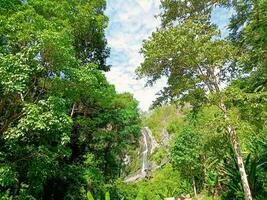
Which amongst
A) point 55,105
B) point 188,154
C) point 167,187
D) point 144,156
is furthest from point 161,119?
point 55,105

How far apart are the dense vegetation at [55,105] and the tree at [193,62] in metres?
2.27

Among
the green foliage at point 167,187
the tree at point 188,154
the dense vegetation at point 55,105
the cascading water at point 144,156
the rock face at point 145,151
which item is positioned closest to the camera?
the dense vegetation at point 55,105

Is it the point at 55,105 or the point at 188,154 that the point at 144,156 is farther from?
the point at 55,105

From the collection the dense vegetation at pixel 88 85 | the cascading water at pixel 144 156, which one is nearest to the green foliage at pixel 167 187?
the dense vegetation at pixel 88 85

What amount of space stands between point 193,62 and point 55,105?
14.8ft

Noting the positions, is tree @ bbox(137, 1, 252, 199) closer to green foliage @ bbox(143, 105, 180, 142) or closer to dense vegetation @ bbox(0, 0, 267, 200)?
dense vegetation @ bbox(0, 0, 267, 200)

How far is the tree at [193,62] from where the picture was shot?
A: 920 centimetres

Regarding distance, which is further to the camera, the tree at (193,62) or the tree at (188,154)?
the tree at (188,154)

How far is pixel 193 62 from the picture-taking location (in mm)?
9703

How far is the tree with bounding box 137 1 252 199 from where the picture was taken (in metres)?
9.20

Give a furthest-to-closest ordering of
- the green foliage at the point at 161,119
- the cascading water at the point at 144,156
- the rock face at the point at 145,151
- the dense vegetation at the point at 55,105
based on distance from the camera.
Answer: the green foliage at the point at 161,119 < the cascading water at the point at 144,156 < the rock face at the point at 145,151 < the dense vegetation at the point at 55,105

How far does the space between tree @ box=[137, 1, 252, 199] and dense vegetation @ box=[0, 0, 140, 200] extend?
2.27 m

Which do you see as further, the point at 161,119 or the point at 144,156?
the point at 161,119

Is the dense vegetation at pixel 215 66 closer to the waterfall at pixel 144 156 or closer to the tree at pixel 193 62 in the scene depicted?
the tree at pixel 193 62
